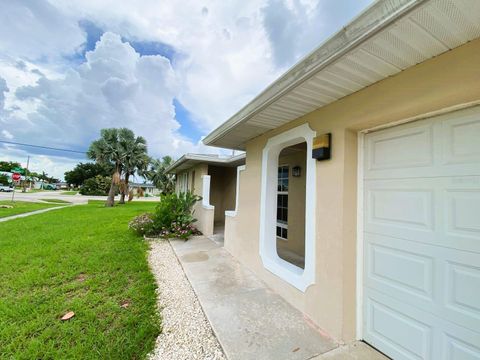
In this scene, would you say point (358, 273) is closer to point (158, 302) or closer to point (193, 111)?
point (158, 302)

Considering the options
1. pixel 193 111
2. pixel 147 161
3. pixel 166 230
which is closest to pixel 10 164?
pixel 147 161

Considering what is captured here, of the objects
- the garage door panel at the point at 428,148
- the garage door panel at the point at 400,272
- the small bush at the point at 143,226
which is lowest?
the small bush at the point at 143,226

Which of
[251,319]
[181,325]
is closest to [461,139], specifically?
[251,319]

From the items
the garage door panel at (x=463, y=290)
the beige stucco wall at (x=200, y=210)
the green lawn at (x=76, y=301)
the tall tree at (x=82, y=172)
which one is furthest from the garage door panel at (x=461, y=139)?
the tall tree at (x=82, y=172)

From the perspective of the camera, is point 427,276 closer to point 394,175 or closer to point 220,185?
point 394,175

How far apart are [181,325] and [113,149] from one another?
21207 millimetres

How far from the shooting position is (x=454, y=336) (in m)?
1.81

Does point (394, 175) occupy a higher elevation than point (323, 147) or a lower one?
lower

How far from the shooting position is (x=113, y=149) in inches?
787

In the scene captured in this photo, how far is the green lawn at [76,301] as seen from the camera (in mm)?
2365

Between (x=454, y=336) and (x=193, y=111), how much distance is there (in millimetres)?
14487

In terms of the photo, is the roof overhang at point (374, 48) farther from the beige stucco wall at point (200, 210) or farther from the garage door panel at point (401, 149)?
the beige stucco wall at point (200, 210)

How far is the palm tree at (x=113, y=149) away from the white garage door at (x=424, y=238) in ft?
73.1

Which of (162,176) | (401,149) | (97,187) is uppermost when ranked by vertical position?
(162,176)
